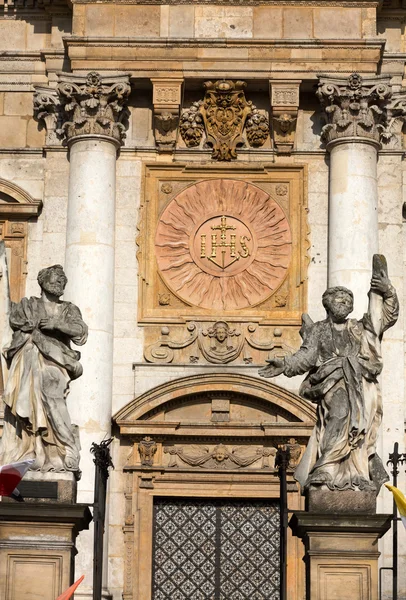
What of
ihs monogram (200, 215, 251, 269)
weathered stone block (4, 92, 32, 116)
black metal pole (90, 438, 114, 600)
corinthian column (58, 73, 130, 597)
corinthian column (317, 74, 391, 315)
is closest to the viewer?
black metal pole (90, 438, 114, 600)

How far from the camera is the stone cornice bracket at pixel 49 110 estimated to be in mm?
25172

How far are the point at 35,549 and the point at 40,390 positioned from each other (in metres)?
1.54

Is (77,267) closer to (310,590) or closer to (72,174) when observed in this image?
(72,174)

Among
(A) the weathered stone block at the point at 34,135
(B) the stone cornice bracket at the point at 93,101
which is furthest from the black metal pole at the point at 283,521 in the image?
(A) the weathered stone block at the point at 34,135

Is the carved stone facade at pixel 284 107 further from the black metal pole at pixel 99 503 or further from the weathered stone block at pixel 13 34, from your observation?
the black metal pole at pixel 99 503

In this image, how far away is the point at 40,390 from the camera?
1923cm

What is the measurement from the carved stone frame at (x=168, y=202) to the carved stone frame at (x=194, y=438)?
3.15ft

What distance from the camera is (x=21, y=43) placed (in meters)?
25.7

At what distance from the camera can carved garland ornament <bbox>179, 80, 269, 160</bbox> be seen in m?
25.1

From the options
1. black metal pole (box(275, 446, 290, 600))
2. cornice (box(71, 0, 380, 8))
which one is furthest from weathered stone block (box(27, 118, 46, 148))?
black metal pole (box(275, 446, 290, 600))

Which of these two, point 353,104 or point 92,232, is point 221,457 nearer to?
point 92,232

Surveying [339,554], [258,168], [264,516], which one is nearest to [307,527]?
[339,554]

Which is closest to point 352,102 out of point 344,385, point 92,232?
point 92,232

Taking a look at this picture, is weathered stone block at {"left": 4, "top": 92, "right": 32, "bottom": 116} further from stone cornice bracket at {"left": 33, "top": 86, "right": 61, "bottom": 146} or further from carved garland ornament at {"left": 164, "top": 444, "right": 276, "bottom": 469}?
carved garland ornament at {"left": 164, "top": 444, "right": 276, "bottom": 469}
